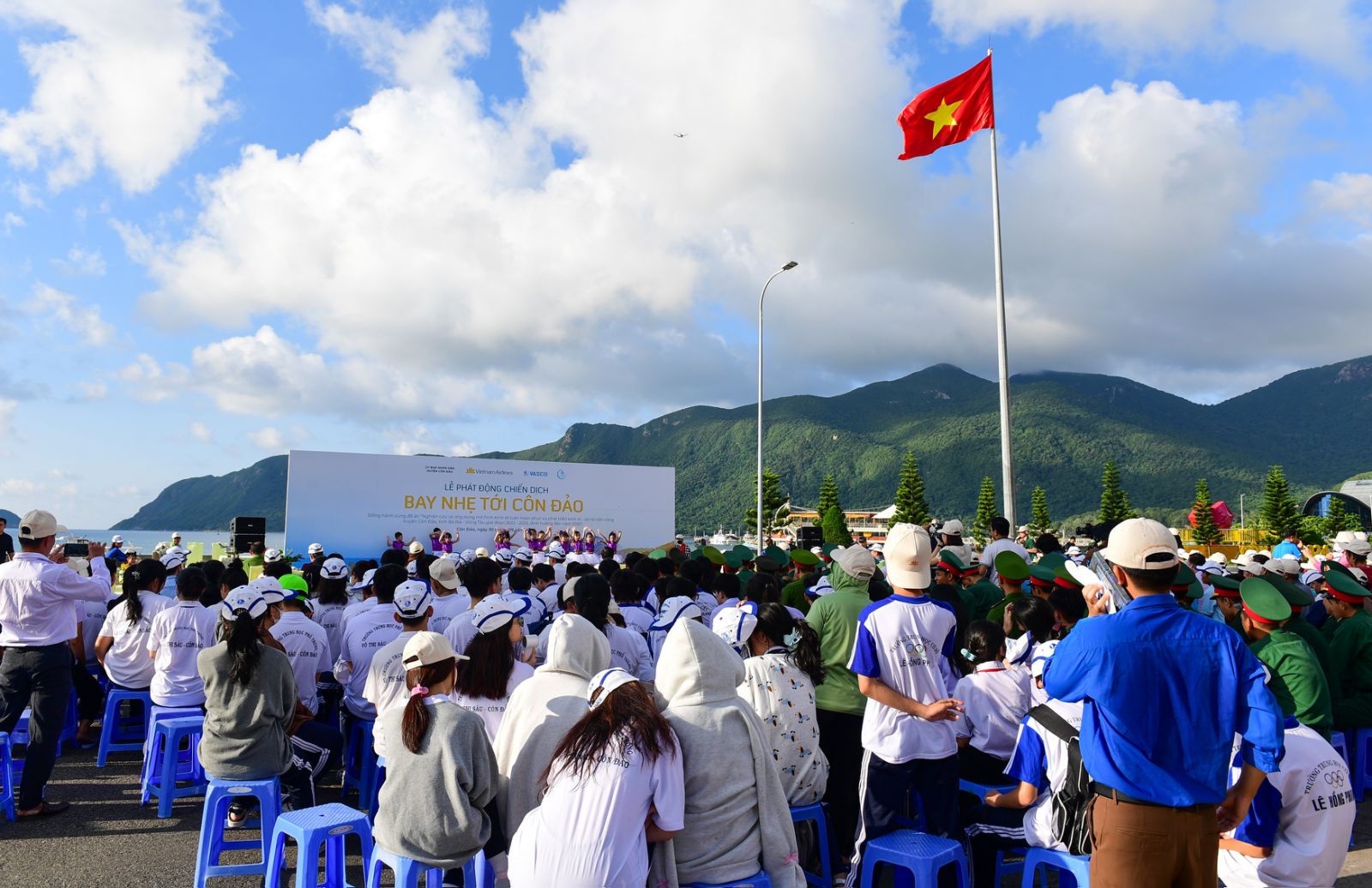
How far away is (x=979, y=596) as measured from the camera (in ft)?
20.0

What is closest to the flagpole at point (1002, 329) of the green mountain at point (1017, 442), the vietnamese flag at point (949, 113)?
the vietnamese flag at point (949, 113)

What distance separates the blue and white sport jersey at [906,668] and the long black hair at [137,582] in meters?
4.50

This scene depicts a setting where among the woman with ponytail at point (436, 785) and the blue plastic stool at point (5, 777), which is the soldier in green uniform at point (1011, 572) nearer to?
the woman with ponytail at point (436, 785)

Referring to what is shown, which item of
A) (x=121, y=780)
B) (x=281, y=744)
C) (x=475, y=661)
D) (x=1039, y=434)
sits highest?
(x=1039, y=434)

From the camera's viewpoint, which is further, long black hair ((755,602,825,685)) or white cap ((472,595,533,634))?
long black hair ((755,602,825,685))

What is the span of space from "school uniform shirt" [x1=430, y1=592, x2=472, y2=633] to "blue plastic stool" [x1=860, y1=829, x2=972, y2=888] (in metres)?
2.95

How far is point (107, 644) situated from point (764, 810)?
4.84 meters

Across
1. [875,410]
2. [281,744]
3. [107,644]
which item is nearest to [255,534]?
[107,644]

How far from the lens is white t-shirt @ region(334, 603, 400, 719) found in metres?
4.87

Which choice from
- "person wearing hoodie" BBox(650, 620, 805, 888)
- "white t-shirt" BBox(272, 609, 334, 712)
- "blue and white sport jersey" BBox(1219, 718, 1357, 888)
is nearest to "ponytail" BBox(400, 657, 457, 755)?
"person wearing hoodie" BBox(650, 620, 805, 888)

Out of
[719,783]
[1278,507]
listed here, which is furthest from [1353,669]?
[1278,507]

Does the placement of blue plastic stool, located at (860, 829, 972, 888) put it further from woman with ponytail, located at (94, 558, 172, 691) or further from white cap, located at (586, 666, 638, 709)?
woman with ponytail, located at (94, 558, 172, 691)

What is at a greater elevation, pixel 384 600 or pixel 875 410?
pixel 875 410

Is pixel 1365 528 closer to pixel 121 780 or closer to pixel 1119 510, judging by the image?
pixel 1119 510
